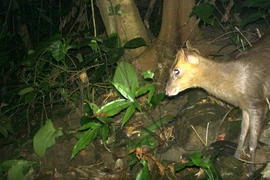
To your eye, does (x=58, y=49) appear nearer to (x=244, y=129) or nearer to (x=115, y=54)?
(x=115, y=54)

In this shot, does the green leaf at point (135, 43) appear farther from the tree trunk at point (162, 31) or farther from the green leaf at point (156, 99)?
the green leaf at point (156, 99)

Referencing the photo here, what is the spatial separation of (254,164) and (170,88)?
1015 mm

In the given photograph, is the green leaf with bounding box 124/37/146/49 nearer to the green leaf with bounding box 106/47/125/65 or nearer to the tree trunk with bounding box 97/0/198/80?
the green leaf with bounding box 106/47/125/65

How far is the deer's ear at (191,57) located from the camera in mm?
3794

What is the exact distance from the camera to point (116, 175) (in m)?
4.51

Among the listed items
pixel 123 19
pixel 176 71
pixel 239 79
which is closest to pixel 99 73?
pixel 123 19

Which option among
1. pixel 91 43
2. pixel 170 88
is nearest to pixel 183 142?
pixel 170 88

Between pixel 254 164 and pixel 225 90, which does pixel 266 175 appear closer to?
pixel 254 164

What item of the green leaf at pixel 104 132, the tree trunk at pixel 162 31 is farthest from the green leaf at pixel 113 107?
the tree trunk at pixel 162 31

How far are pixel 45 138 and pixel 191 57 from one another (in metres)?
2.06

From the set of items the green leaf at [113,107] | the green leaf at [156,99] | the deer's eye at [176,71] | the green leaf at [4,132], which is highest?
the deer's eye at [176,71]

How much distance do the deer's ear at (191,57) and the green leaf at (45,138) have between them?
1875 millimetres

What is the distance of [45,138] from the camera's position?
4898 millimetres

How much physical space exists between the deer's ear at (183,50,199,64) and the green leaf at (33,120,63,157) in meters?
1.87
